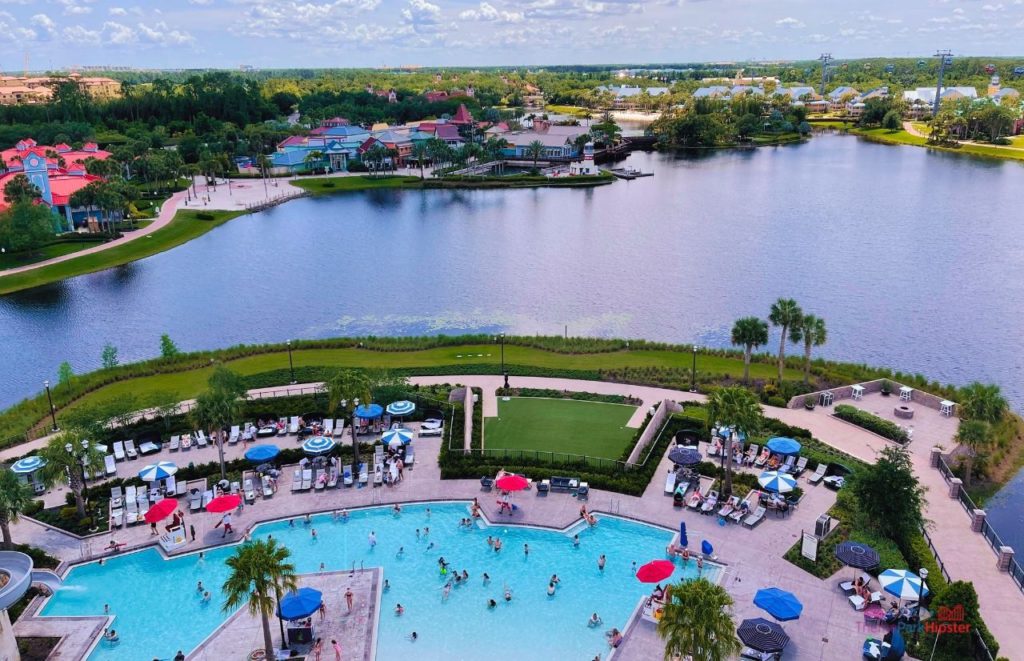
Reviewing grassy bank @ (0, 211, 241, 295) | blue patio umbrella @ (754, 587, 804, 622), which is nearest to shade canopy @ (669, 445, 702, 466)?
blue patio umbrella @ (754, 587, 804, 622)

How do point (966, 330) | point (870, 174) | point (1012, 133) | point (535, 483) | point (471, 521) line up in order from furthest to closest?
1. point (1012, 133)
2. point (870, 174)
3. point (966, 330)
4. point (535, 483)
5. point (471, 521)

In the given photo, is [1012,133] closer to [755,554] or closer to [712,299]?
[712,299]

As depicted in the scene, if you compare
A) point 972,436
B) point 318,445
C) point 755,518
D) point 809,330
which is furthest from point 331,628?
point 809,330

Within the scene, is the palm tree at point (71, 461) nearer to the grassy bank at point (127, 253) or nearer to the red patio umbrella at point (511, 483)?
the red patio umbrella at point (511, 483)

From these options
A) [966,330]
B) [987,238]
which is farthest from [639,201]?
[966,330]

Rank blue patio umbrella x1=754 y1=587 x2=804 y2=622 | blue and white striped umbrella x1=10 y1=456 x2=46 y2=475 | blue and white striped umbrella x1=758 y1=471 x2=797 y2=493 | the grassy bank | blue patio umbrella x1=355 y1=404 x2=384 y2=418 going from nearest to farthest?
blue patio umbrella x1=754 y1=587 x2=804 y2=622
blue and white striped umbrella x1=758 y1=471 x2=797 y2=493
blue and white striped umbrella x1=10 y1=456 x2=46 y2=475
blue patio umbrella x1=355 y1=404 x2=384 y2=418
the grassy bank

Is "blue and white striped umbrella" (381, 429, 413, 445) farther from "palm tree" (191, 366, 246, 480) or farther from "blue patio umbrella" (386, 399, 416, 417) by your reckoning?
"palm tree" (191, 366, 246, 480)

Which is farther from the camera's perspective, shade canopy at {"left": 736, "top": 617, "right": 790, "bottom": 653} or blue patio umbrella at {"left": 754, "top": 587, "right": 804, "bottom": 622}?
blue patio umbrella at {"left": 754, "top": 587, "right": 804, "bottom": 622}

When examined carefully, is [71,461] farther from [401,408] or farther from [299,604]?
[401,408]
